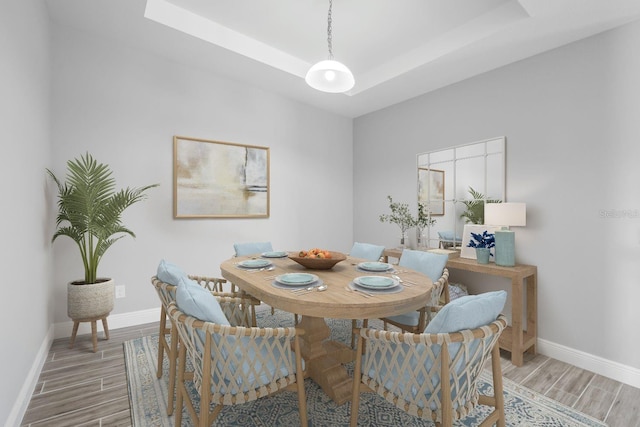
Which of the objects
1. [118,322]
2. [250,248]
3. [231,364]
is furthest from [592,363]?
[118,322]

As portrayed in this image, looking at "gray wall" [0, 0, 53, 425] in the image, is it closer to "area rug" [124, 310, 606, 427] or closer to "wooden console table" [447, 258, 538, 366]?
"area rug" [124, 310, 606, 427]

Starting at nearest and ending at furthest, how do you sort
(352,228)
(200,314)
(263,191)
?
(200,314) → (263,191) → (352,228)

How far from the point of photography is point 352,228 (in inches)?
195

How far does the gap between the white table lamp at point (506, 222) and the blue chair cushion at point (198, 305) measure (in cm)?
248

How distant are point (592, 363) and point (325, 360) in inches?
85.9

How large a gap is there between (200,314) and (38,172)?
1990 millimetres

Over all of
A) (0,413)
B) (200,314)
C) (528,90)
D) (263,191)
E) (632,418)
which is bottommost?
(632,418)

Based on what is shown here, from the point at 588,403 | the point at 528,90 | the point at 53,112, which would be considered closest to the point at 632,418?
the point at 588,403

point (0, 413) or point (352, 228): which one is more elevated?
point (352, 228)

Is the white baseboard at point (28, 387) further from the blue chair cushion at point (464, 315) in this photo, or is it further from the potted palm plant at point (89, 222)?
the blue chair cushion at point (464, 315)

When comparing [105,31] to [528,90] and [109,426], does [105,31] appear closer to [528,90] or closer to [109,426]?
[109,426]

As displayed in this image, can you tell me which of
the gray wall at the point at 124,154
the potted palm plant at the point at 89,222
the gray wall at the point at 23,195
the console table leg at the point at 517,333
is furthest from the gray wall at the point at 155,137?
Answer: the console table leg at the point at 517,333

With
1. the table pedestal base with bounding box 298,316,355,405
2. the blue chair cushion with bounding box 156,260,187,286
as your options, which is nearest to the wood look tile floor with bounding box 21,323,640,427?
the blue chair cushion with bounding box 156,260,187,286

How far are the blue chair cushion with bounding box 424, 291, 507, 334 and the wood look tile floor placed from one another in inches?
56.2
